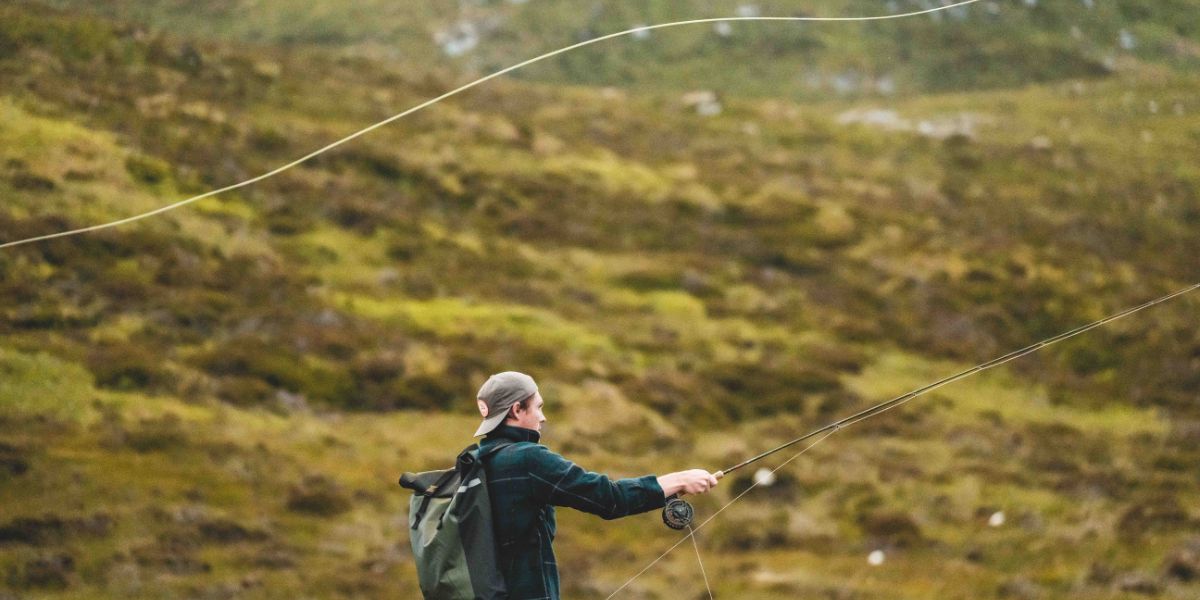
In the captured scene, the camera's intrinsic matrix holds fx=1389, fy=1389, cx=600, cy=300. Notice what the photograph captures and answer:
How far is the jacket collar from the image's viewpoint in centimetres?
442

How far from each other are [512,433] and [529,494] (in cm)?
22

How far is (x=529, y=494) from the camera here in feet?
14.1

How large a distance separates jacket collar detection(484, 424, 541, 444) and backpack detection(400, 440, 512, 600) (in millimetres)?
91

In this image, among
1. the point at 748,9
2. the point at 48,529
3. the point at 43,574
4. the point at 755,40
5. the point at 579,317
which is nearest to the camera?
the point at 43,574

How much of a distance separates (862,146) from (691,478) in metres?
36.2

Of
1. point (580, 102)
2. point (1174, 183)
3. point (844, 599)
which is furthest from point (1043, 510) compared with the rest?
point (580, 102)

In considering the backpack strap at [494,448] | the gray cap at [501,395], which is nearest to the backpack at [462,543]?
the backpack strap at [494,448]

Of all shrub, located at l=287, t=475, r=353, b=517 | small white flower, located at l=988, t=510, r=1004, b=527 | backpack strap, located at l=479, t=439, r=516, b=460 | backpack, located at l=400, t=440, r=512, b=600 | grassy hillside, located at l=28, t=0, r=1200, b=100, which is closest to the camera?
backpack, located at l=400, t=440, r=512, b=600

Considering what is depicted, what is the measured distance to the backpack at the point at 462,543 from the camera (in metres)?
4.21

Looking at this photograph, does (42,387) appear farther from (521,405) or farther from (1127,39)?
(1127,39)

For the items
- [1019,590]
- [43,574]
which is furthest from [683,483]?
[1019,590]

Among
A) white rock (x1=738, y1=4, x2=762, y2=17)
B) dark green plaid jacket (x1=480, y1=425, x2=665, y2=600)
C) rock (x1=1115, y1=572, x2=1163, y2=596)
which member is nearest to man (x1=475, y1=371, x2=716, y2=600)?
dark green plaid jacket (x1=480, y1=425, x2=665, y2=600)

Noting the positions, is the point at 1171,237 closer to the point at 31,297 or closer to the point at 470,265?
the point at 470,265

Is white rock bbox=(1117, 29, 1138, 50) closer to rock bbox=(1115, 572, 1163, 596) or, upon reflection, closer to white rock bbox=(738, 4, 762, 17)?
white rock bbox=(738, 4, 762, 17)
